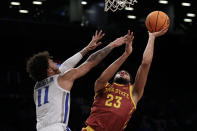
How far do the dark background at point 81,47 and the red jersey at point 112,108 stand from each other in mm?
4179

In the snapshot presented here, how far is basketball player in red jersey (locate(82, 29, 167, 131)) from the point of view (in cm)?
392

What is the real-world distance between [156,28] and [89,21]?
5.30m

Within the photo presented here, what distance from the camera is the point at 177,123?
9523 mm

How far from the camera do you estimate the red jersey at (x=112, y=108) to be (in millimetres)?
3918

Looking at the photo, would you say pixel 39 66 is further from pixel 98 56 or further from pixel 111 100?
pixel 111 100

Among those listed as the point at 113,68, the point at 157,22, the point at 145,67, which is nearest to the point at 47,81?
the point at 113,68

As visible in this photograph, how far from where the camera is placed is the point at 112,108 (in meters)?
3.96

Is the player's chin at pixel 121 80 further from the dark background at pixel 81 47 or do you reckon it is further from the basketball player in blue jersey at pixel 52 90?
the dark background at pixel 81 47

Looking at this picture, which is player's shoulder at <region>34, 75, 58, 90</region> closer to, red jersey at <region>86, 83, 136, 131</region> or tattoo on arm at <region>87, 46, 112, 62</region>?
tattoo on arm at <region>87, 46, 112, 62</region>

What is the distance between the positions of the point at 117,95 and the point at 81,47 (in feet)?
18.8

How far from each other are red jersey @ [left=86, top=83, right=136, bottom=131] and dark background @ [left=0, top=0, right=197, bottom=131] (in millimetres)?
4179

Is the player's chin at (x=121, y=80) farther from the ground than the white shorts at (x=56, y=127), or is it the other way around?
the player's chin at (x=121, y=80)

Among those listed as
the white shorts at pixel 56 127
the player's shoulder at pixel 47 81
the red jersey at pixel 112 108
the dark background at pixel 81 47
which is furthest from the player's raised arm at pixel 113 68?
the dark background at pixel 81 47

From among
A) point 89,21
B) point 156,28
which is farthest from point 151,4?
point 156,28
